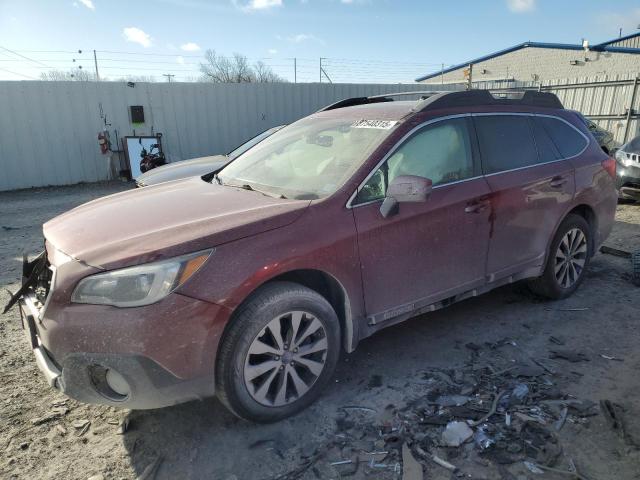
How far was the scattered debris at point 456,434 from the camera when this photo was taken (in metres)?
2.47

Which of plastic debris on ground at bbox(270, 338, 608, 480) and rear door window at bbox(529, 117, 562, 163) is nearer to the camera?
plastic debris on ground at bbox(270, 338, 608, 480)

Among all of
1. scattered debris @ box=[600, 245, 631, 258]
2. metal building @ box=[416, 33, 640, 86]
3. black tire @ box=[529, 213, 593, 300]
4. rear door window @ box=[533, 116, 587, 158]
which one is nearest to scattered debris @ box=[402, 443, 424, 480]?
black tire @ box=[529, 213, 593, 300]

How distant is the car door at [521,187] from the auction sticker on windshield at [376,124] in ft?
2.71

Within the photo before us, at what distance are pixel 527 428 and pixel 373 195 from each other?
1609mm

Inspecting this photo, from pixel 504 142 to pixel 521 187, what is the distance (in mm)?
389

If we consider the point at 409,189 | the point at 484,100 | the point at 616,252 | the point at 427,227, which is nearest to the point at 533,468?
the point at 427,227

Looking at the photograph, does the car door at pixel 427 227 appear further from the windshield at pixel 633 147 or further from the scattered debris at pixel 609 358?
the windshield at pixel 633 147

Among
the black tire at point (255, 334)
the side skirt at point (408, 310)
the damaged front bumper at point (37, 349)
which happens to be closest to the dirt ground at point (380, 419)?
the black tire at point (255, 334)

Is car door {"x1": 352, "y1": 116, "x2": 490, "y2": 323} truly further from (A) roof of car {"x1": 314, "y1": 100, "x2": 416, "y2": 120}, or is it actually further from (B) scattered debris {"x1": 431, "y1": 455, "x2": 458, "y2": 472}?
(B) scattered debris {"x1": 431, "y1": 455, "x2": 458, "y2": 472}

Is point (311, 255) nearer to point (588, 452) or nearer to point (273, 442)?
point (273, 442)

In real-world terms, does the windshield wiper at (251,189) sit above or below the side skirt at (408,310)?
above

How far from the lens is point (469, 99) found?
139 inches

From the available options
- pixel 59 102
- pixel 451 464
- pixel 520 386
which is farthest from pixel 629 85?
pixel 59 102

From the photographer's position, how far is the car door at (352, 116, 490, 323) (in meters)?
2.88
